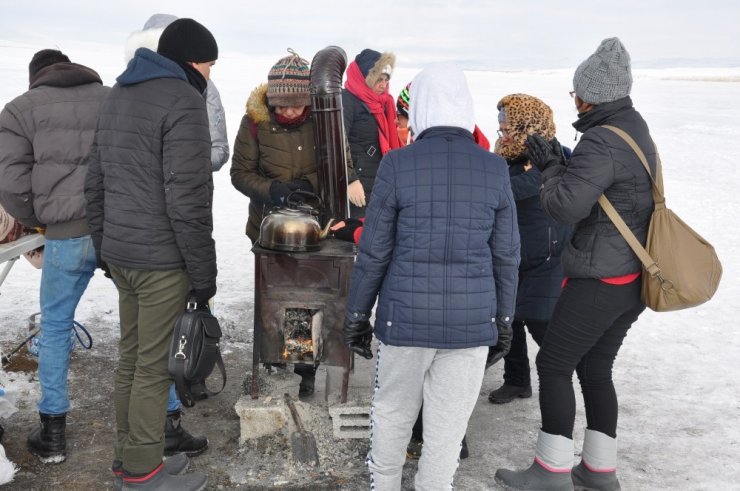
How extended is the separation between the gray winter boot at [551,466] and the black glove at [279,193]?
1.99m

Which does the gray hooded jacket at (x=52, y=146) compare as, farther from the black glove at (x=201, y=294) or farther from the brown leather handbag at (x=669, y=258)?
the brown leather handbag at (x=669, y=258)

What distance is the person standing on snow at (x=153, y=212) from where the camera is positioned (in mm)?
3068

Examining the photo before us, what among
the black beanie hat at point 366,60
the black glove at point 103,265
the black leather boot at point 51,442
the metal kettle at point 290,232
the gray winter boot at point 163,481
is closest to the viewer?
the gray winter boot at point 163,481

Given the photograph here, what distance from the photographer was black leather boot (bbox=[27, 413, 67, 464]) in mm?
3744

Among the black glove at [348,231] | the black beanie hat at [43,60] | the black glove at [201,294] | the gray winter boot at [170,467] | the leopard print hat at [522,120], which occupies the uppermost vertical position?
the black beanie hat at [43,60]

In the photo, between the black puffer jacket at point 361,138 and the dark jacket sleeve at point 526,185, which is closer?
the dark jacket sleeve at point 526,185

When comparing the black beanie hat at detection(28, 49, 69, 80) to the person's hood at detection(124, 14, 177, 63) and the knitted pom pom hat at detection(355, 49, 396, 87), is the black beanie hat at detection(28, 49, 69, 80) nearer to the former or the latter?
the person's hood at detection(124, 14, 177, 63)

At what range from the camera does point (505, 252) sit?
2928 mm

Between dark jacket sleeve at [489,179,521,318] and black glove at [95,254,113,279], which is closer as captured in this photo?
dark jacket sleeve at [489,179,521,318]

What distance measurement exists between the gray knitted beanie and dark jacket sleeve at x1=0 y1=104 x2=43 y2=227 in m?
2.67

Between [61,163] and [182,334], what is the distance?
3.66 feet

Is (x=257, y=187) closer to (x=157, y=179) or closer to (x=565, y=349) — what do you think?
(x=157, y=179)

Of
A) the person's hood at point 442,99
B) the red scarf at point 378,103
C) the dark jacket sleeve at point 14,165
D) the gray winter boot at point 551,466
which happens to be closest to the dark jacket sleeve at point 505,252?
the person's hood at point 442,99

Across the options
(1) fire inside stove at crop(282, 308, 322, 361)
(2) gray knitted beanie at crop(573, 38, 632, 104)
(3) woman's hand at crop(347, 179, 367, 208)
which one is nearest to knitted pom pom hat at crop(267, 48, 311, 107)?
(3) woman's hand at crop(347, 179, 367, 208)
